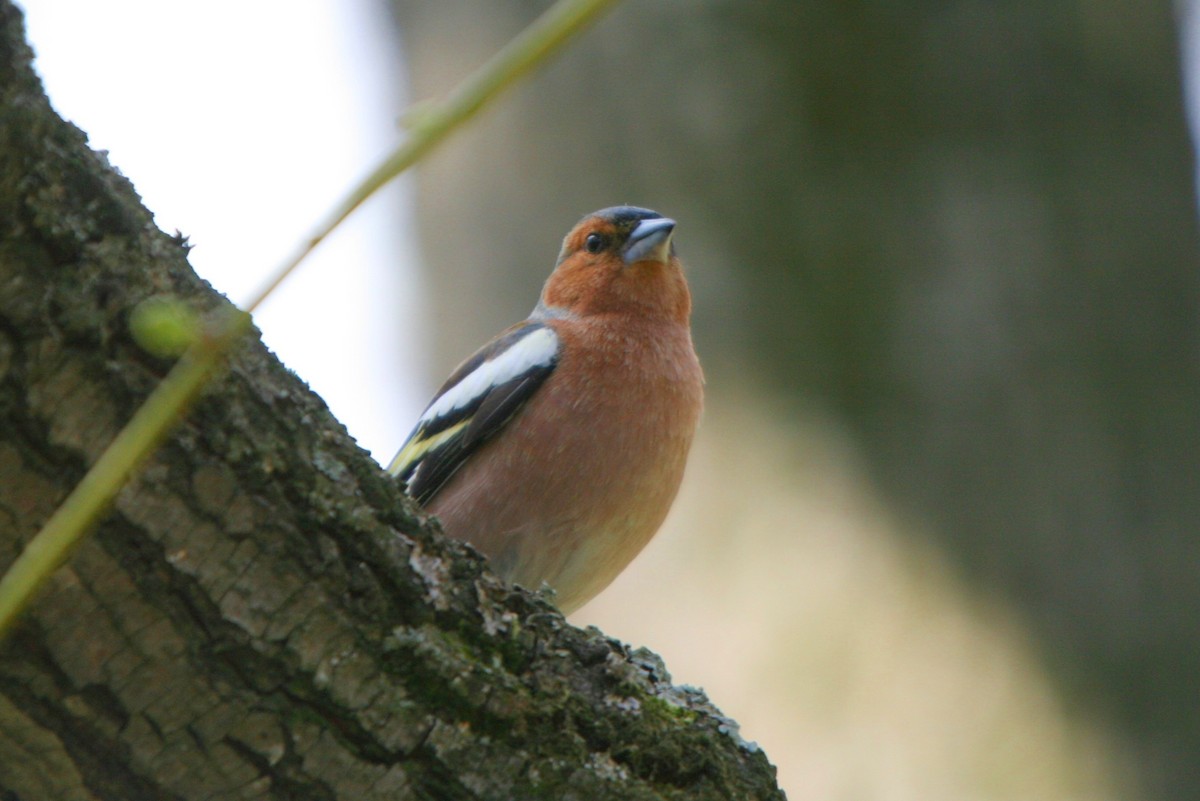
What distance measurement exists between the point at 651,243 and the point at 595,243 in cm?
33

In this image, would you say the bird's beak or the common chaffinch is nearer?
the common chaffinch

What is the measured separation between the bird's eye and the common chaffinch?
0.24 m

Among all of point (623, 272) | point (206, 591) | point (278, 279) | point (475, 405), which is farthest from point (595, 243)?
point (278, 279)

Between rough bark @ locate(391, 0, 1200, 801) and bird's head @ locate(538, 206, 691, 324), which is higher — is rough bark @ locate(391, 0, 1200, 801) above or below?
above

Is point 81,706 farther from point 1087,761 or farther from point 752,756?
point 1087,761

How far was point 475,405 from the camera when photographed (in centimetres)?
464

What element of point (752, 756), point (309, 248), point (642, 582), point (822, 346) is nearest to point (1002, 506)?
point (822, 346)

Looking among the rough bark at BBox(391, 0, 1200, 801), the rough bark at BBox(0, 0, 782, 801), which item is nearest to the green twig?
the rough bark at BBox(0, 0, 782, 801)

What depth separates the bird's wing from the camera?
4.50 meters

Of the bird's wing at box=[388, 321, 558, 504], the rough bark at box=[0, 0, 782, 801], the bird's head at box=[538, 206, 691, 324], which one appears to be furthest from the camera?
the bird's head at box=[538, 206, 691, 324]

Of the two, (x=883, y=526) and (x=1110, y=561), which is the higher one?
(x=1110, y=561)

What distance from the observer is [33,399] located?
183 cm

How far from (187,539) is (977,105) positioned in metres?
4.87

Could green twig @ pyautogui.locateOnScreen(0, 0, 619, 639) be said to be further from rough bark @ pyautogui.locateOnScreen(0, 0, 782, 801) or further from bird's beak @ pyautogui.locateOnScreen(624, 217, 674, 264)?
bird's beak @ pyautogui.locateOnScreen(624, 217, 674, 264)
